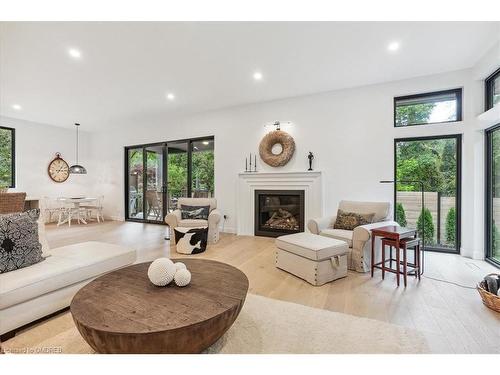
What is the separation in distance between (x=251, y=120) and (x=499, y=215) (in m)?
4.20

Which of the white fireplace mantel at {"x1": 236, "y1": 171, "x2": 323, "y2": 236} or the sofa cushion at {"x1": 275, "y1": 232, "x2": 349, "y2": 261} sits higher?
the white fireplace mantel at {"x1": 236, "y1": 171, "x2": 323, "y2": 236}

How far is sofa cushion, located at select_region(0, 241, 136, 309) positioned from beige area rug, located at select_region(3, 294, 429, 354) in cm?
28

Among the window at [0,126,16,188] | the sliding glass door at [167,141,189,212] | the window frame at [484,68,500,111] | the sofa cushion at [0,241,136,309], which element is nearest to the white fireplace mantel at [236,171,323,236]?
the sliding glass door at [167,141,189,212]

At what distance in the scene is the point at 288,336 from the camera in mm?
1730

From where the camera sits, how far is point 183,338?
48.9 inches

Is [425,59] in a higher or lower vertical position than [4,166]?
higher

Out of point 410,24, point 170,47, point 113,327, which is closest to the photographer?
point 113,327

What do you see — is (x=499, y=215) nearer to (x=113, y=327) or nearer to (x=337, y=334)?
(x=337, y=334)

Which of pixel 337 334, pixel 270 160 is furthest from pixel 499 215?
pixel 270 160

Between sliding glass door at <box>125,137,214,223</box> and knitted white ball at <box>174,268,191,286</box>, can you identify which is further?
sliding glass door at <box>125,137,214,223</box>

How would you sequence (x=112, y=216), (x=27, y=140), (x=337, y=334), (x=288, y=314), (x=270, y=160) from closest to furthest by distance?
(x=337, y=334)
(x=288, y=314)
(x=270, y=160)
(x=27, y=140)
(x=112, y=216)

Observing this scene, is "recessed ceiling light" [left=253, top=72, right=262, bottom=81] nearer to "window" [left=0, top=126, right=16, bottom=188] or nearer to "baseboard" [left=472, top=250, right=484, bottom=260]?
"baseboard" [left=472, top=250, right=484, bottom=260]

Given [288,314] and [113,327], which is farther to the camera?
[288,314]

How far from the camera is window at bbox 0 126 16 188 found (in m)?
6.06
